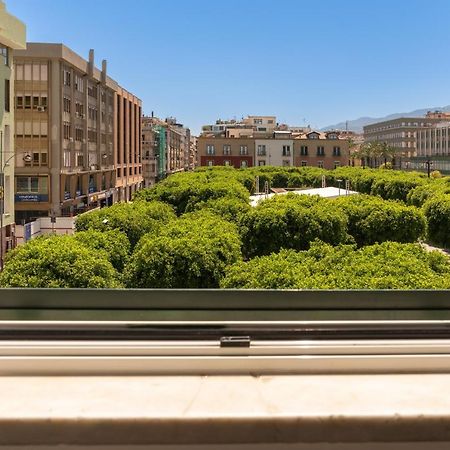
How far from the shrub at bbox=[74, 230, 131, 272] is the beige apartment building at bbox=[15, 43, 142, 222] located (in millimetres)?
20268

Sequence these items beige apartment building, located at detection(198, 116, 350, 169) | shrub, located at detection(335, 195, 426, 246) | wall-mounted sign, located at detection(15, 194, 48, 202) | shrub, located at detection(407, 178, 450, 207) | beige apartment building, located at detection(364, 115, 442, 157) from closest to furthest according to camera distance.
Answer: shrub, located at detection(335, 195, 426, 246) < shrub, located at detection(407, 178, 450, 207) < wall-mounted sign, located at detection(15, 194, 48, 202) < beige apartment building, located at detection(198, 116, 350, 169) < beige apartment building, located at detection(364, 115, 442, 157)

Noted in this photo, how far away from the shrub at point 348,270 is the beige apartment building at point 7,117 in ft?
59.4

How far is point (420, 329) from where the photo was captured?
200 centimetres

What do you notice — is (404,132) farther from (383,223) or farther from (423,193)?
(383,223)

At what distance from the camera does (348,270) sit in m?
6.55

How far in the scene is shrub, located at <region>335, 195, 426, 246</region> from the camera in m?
15.7

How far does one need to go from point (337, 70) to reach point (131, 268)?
451 cm

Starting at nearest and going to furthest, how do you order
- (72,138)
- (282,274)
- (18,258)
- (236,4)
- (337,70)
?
(236,4)
(282,274)
(337,70)
(18,258)
(72,138)

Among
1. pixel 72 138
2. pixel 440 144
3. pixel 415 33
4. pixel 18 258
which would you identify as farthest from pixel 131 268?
pixel 440 144

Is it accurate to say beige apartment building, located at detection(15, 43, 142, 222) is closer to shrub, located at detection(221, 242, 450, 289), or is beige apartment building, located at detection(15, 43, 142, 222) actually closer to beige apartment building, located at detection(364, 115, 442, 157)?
shrub, located at detection(221, 242, 450, 289)

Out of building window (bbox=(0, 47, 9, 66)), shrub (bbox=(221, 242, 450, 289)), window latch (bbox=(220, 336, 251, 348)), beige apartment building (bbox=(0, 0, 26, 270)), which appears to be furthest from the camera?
building window (bbox=(0, 47, 9, 66))

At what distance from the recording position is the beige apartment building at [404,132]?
4112 inches

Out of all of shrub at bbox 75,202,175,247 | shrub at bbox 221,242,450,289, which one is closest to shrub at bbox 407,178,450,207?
shrub at bbox 75,202,175,247

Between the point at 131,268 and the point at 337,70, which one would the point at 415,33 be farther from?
the point at 131,268
